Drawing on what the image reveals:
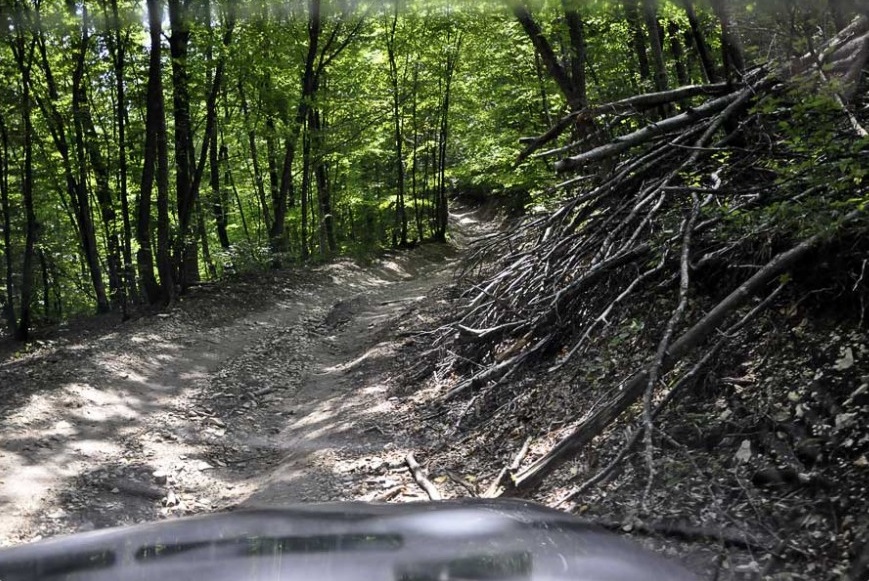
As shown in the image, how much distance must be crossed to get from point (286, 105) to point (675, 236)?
14.8 metres

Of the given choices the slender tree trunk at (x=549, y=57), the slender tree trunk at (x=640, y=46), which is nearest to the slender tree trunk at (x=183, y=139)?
the slender tree trunk at (x=549, y=57)

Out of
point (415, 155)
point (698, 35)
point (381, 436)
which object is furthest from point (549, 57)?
point (415, 155)

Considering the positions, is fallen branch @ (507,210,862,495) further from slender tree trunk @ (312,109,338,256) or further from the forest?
slender tree trunk @ (312,109,338,256)

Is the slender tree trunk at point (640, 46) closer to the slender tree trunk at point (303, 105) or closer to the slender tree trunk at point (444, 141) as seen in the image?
the slender tree trunk at point (444, 141)

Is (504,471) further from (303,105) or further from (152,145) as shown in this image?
(303,105)

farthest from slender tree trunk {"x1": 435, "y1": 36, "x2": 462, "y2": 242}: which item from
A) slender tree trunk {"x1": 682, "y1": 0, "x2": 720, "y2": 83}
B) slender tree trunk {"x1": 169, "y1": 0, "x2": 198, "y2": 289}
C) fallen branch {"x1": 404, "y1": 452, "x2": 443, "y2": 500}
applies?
fallen branch {"x1": 404, "y1": 452, "x2": 443, "y2": 500}

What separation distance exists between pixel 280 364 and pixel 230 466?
13.2 feet

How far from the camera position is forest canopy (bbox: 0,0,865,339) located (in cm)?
1291

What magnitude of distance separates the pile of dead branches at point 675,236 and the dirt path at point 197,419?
1.56m

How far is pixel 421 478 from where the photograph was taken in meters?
5.65

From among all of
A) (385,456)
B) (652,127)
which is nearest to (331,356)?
(385,456)

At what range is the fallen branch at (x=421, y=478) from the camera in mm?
5293

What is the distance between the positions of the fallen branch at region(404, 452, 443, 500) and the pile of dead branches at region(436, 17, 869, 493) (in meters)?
Result: 0.56

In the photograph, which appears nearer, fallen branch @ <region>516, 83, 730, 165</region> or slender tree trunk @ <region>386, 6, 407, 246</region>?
fallen branch @ <region>516, 83, 730, 165</region>
